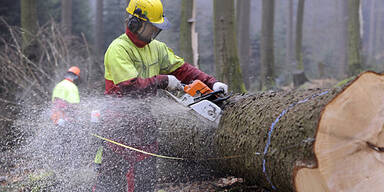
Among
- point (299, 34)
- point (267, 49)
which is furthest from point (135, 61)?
point (299, 34)

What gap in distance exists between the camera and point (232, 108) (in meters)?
3.06

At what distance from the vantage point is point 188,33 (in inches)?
314

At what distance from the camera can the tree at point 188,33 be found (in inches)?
311

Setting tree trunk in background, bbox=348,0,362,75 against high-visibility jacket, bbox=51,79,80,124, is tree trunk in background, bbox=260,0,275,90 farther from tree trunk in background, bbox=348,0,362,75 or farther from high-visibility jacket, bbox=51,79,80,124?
high-visibility jacket, bbox=51,79,80,124

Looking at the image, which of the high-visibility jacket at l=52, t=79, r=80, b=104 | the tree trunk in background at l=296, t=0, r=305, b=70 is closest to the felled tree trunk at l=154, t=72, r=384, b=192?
the high-visibility jacket at l=52, t=79, r=80, b=104

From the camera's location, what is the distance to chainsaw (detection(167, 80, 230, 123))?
304cm

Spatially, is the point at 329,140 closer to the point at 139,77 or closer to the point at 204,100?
the point at 204,100

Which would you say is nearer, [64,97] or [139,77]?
[139,77]

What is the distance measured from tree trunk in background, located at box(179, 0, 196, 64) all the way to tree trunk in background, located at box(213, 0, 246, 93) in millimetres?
1200

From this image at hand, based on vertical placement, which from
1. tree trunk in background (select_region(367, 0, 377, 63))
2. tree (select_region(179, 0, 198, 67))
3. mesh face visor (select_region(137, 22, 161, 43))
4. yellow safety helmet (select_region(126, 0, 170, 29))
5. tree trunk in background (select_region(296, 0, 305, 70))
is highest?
yellow safety helmet (select_region(126, 0, 170, 29))

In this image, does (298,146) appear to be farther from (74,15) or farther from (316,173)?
(74,15)

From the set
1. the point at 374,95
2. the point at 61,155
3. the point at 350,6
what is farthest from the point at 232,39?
the point at 350,6

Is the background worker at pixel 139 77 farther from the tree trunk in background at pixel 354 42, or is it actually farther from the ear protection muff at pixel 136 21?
the tree trunk in background at pixel 354 42

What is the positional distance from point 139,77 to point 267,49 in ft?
29.4
